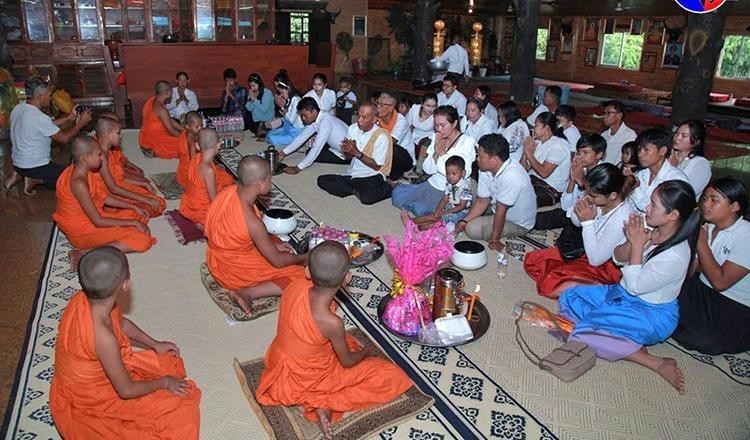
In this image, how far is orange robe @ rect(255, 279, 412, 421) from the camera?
278 cm

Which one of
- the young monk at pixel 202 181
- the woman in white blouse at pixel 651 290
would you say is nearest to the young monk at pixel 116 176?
the young monk at pixel 202 181

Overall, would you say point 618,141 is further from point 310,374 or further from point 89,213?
point 89,213

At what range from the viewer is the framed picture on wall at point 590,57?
1980 centimetres

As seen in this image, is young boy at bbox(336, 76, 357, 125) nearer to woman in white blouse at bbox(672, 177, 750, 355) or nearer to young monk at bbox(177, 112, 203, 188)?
young monk at bbox(177, 112, 203, 188)

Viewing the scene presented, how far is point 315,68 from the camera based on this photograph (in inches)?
504

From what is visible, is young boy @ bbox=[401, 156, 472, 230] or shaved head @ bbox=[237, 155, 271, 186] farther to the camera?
young boy @ bbox=[401, 156, 472, 230]

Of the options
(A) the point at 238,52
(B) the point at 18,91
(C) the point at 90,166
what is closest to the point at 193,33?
(A) the point at 238,52

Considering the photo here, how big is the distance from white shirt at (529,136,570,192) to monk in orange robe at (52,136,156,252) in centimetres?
411

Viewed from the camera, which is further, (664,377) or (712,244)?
(712,244)

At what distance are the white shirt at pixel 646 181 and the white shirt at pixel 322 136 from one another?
367 cm

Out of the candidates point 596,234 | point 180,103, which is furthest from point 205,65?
point 596,234

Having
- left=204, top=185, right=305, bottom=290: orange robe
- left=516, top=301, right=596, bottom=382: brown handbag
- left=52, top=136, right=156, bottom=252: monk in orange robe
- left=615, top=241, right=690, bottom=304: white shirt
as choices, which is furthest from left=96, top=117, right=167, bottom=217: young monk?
left=615, top=241, right=690, bottom=304: white shirt

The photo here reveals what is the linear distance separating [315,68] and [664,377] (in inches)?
430

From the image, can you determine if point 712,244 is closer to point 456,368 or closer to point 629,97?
point 456,368
